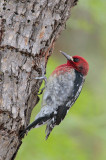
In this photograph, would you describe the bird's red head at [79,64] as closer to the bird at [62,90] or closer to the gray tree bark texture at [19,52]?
the bird at [62,90]

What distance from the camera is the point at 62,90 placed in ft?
16.9

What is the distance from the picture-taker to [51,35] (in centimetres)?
395

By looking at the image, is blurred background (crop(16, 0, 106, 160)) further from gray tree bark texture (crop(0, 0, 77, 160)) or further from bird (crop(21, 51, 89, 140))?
gray tree bark texture (crop(0, 0, 77, 160))

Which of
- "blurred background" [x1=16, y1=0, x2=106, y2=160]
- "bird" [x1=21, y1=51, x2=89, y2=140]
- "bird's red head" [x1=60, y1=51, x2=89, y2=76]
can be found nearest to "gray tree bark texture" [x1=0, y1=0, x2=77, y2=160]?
"bird" [x1=21, y1=51, x2=89, y2=140]

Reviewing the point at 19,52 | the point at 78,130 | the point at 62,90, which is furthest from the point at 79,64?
the point at 19,52

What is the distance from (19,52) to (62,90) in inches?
62.6

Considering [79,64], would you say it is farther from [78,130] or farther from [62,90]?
[78,130]

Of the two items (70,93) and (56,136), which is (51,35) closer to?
(70,93)

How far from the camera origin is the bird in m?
4.87

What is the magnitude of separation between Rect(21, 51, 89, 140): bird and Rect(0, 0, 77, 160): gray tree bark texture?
962 mm

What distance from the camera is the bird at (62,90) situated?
4.87 metres

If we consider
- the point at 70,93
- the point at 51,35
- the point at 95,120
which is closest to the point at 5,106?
the point at 51,35

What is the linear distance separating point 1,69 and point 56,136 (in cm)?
240

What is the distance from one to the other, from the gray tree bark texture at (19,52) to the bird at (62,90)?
96 centimetres
